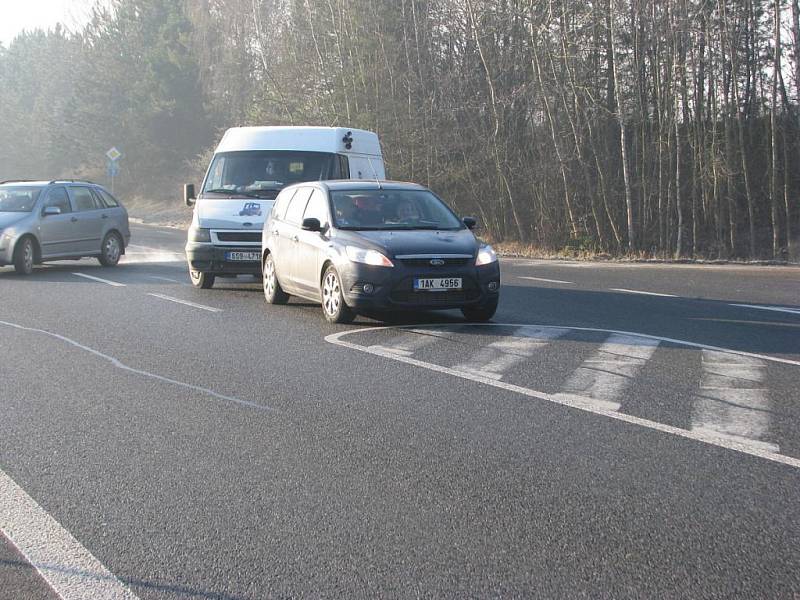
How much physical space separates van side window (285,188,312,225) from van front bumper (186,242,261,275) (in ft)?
6.67

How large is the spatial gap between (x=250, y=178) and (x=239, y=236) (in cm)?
116

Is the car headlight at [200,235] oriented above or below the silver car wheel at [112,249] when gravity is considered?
above

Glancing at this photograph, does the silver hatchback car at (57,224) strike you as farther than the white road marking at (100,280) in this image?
Yes

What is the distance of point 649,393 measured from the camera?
26.1 ft

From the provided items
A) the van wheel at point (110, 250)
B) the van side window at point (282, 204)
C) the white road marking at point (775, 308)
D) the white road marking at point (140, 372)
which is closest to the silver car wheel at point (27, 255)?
the van wheel at point (110, 250)

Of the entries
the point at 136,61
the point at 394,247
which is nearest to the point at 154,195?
the point at 136,61

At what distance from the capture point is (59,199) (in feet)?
68.0

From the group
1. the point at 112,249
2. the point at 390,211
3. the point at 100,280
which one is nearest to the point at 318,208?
the point at 390,211

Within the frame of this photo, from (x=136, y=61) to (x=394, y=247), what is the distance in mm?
60296

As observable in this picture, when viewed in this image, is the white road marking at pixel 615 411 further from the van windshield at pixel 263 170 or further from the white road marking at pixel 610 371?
the van windshield at pixel 263 170

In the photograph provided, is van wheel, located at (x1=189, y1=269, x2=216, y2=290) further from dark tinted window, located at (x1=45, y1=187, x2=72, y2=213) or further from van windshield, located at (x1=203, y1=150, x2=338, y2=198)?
dark tinted window, located at (x1=45, y1=187, x2=72, y2=213)

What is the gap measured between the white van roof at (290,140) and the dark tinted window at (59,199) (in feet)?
16.0

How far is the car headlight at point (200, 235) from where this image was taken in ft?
53.0

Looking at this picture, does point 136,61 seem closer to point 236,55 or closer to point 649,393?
point 236,55
